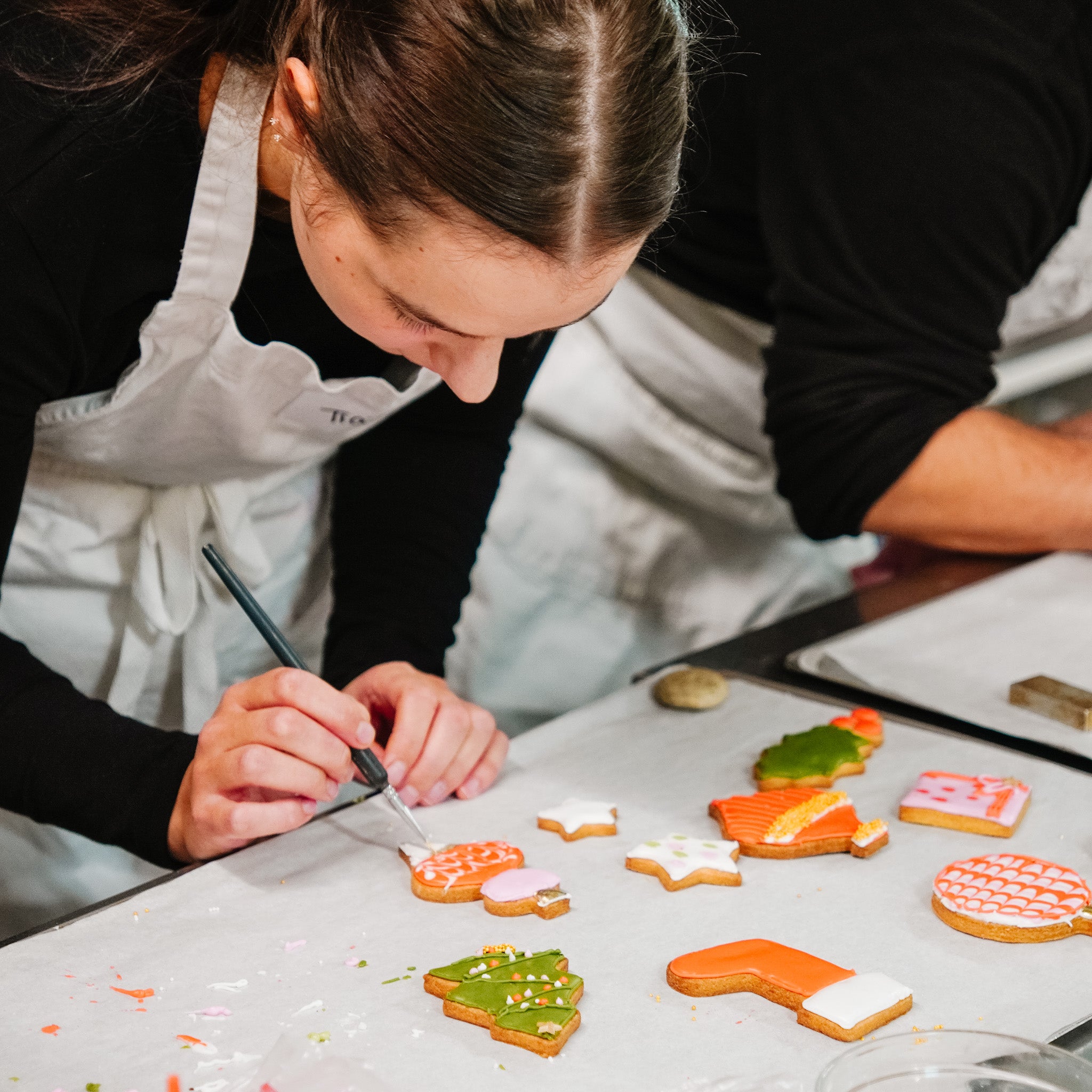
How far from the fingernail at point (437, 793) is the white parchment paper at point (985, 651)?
14.2 inches

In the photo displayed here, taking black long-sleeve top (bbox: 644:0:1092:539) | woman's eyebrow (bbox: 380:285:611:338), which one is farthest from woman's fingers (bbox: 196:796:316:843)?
black long-sleeve top (bbox: 644:0:1092:539)

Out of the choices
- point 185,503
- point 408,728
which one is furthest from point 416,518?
point 408,728

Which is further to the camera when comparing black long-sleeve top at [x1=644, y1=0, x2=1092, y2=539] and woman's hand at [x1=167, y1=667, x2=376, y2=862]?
black long-sleeve top at [x1=644, y1=0, x2=1092, y2=539]

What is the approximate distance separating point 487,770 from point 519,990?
11.2 inches

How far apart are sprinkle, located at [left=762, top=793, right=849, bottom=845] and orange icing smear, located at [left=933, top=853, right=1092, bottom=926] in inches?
3.7

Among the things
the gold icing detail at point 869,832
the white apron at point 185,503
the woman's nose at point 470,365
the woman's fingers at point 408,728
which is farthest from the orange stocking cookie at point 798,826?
the white apron at point 185,503

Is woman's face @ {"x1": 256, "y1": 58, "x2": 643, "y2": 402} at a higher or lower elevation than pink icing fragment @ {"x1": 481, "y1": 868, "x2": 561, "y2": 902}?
higher

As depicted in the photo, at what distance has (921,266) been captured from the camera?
4.25 ft

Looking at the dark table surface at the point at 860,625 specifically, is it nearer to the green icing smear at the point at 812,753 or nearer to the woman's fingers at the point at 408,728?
the green icing smear at the point at 812,753

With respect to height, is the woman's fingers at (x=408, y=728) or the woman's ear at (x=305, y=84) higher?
the woman's ear at (x=305, y=84)

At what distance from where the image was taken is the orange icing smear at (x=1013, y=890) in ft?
2.49

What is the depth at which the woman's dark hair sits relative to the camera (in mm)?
719

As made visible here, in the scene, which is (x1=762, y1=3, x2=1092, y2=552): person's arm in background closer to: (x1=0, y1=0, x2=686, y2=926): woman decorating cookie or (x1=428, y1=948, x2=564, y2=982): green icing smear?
(x1=0, y1=0, x2=686, y2=926): woman decorating cookie

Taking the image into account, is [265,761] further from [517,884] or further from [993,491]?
[993,491]
